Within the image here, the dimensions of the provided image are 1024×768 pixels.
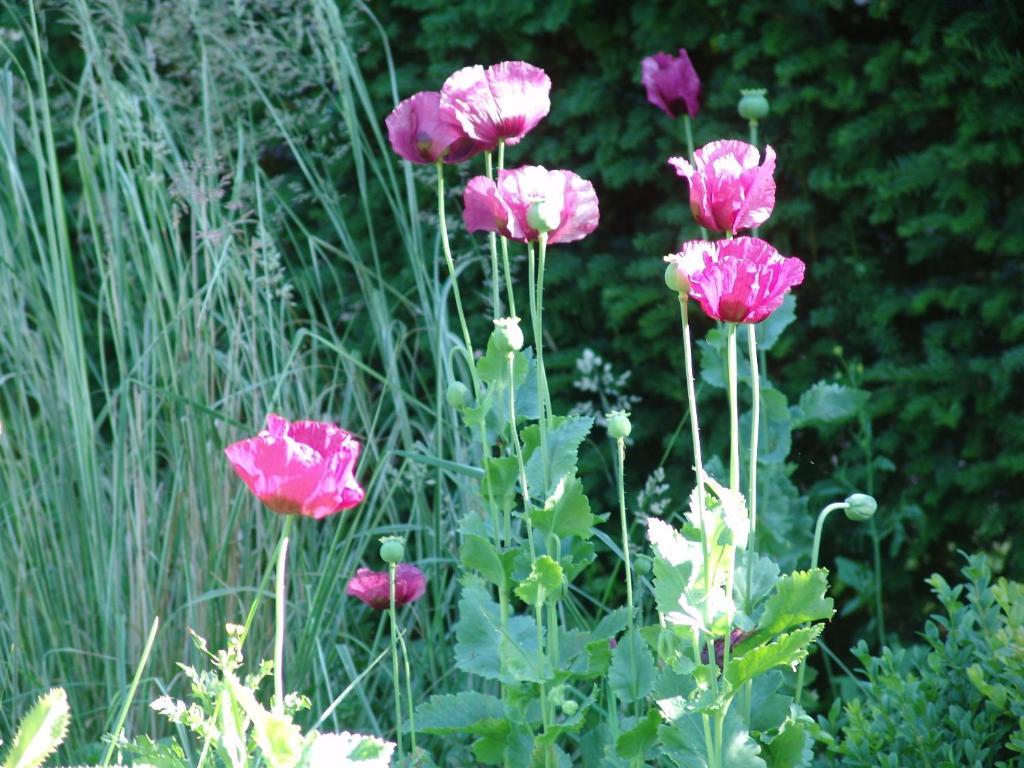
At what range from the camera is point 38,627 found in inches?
82.4

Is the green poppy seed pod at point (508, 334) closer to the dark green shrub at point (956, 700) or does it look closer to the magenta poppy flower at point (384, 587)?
the magenta poppy flower at point (384, 587)

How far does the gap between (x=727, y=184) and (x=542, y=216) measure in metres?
0.18

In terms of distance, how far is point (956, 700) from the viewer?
1.63 metres

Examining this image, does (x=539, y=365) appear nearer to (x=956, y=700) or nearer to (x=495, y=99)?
(x=495, y=99)

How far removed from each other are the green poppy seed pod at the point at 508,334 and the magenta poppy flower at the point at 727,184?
0.69ft

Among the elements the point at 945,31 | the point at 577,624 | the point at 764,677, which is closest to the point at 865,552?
the point at 577,624

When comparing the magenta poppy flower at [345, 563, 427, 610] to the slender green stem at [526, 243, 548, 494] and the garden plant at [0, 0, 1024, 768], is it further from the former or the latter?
the slender green stem at [526, 243, 548, 494]

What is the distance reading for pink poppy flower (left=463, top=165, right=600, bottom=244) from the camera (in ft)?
4.42

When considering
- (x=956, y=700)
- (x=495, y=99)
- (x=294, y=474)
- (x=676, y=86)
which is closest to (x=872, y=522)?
(x=956, y=700)

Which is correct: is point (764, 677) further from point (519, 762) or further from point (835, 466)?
point (835, 466)

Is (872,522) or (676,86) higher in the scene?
(676,86)

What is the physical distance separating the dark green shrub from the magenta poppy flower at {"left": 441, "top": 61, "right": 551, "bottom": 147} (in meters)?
0.75

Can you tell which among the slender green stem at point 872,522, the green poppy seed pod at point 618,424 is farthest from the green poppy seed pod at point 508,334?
the slender green stem at point 872,522

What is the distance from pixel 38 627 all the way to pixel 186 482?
32 cm
